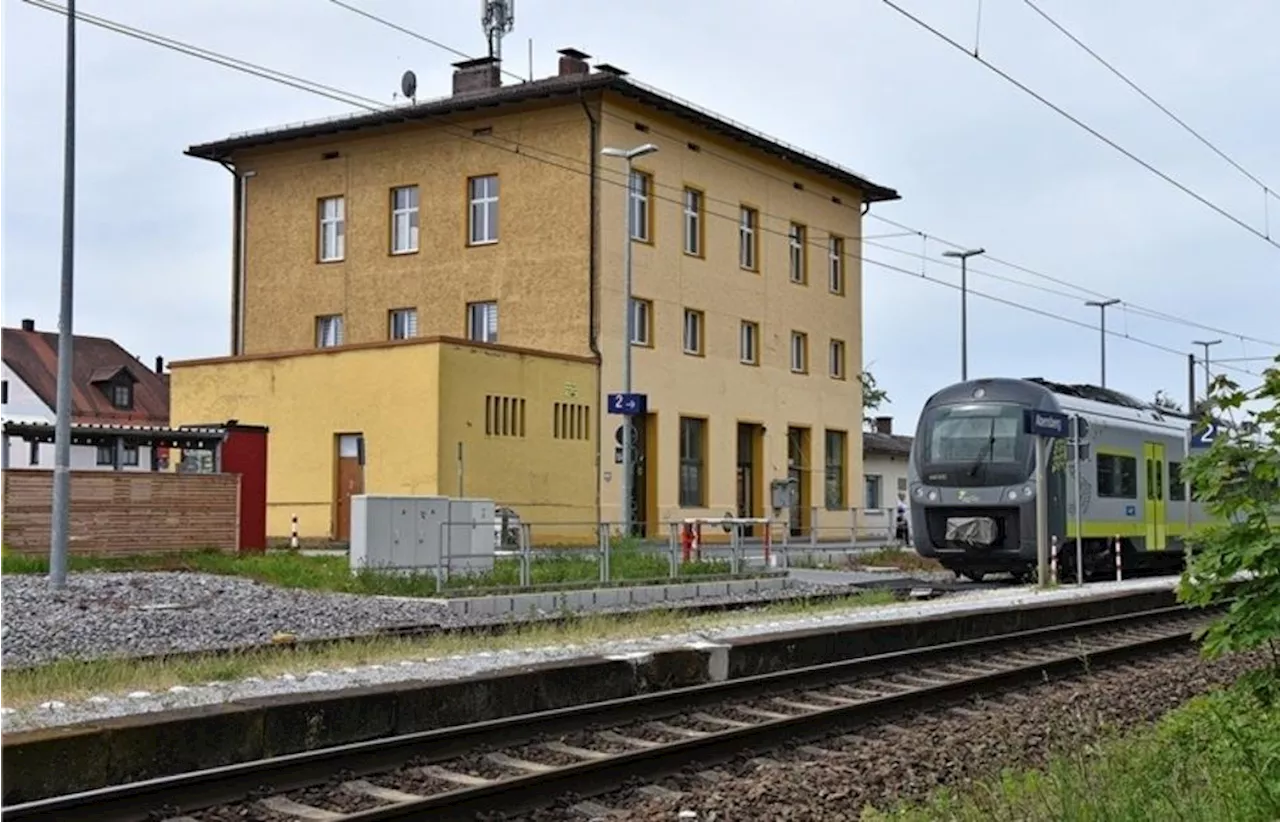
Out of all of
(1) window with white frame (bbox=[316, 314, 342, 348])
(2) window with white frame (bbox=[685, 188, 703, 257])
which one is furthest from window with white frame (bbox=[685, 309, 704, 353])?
(1) window with white frame (bbox=[316, 314, 342, 348])

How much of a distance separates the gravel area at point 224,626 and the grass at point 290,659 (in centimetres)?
35

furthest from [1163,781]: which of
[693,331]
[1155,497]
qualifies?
[693,331]

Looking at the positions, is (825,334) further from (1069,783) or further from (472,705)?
(1069,783)

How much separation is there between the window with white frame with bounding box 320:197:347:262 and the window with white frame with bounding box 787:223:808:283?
42.8 feet

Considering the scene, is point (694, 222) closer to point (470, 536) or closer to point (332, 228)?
point (332, 228)

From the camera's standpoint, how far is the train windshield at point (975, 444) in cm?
2550

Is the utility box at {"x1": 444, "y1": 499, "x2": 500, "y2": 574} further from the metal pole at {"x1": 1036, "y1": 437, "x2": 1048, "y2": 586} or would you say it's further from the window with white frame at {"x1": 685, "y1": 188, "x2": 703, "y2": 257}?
the window with white frame at {"x1": 685, "y1": 188, "x2": 703, "y2": 257}

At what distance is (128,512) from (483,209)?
58.2 ft

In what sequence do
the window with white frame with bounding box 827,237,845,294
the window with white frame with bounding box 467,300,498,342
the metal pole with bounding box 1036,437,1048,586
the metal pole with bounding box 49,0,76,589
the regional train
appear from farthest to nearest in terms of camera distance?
the window with white frame with bounding box 827,237,845,294 → the window with white frame with bounding box 467,300,498,342 → the regional train → the metal pole with bounding box 1036,437,1048,586 → the metal pole with bounding box 49,0,76,589

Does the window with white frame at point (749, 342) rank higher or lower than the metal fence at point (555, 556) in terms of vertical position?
higher

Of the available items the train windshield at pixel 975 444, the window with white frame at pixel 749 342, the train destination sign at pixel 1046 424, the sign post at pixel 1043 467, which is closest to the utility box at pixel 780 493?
the window with white frame at pixel 749 342

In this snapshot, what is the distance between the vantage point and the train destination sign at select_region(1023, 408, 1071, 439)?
23597mm

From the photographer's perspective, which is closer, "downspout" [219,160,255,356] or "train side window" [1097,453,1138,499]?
"train side window" [1097,453,1138,499]

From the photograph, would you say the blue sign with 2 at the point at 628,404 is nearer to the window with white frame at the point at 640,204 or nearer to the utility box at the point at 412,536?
the utility box at the point at 412,536
